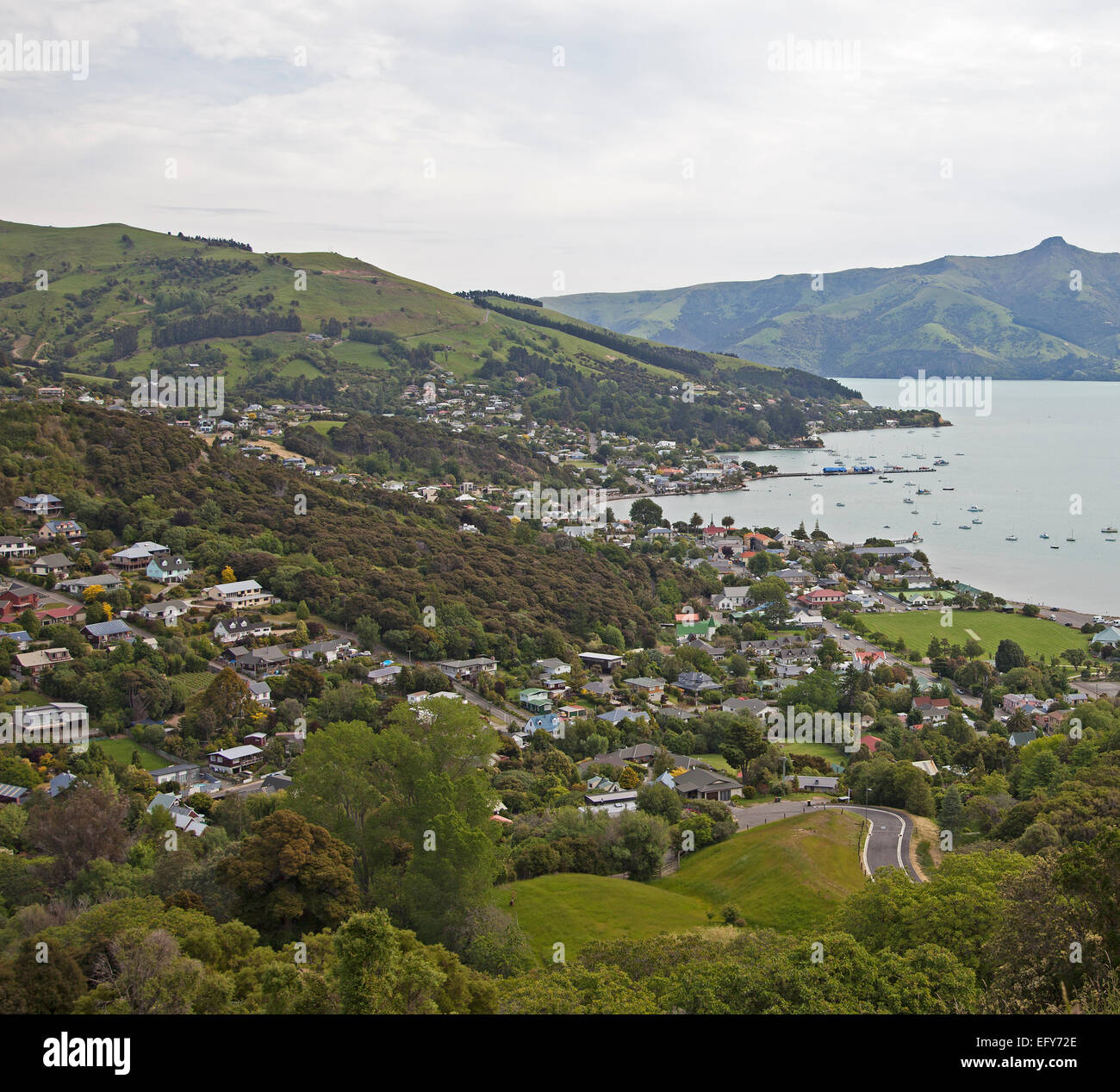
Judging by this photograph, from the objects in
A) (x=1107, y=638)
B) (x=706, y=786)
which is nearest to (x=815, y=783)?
(x=706, y=786)

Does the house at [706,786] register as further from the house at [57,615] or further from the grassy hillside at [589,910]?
the house at [57,615]

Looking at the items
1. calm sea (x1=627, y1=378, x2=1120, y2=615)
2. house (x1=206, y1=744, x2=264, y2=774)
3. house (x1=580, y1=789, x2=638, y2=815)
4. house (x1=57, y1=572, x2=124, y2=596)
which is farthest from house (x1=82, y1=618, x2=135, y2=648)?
calm sea (x1=627, y1=378, x2=1120, y2=615)
